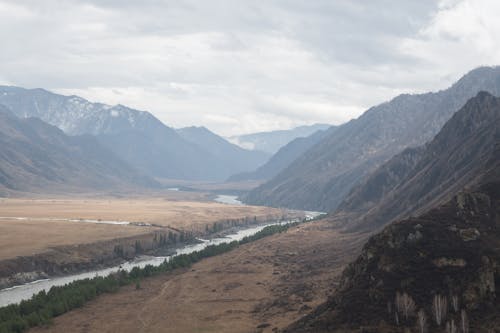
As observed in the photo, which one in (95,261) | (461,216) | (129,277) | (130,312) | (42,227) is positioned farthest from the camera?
(42,227)

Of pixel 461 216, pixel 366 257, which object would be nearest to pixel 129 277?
pixel 366 257

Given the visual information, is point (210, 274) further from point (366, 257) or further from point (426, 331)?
point (426, 331)

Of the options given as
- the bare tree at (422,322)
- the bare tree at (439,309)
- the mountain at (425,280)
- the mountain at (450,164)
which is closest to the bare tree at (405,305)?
the mountain at (425,280)

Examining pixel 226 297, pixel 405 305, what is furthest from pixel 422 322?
pixel 226 297

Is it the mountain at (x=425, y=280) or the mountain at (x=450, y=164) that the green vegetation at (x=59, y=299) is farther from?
the mountain at (x=450, y=164)

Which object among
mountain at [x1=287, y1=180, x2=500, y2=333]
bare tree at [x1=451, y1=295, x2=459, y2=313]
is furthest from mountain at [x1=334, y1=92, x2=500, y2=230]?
bare tree at [x1=451, y1=295, x2=459, y2=313]

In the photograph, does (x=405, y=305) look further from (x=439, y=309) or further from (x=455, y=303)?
(x=455, y=303)
